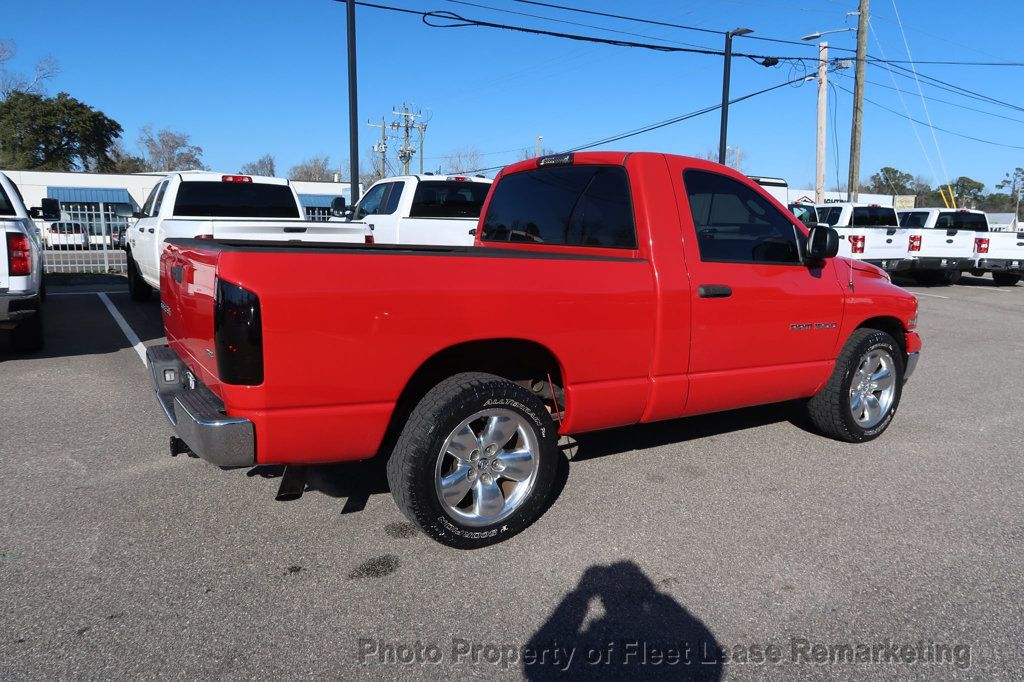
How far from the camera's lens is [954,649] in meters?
2.72

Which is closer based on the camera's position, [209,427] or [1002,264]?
[209,427]

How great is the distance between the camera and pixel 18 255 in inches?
257

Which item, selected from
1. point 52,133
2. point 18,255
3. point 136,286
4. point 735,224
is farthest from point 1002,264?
point 52,133

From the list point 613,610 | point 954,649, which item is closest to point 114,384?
point 613,610

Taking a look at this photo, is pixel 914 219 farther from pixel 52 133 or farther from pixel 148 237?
pixel 52 133

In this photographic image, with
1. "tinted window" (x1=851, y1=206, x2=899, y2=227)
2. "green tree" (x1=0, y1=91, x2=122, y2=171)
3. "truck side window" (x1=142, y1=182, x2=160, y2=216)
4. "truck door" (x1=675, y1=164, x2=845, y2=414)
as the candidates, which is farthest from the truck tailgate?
"green tree" (x1=0, y1=91, x2=122, y2=171)

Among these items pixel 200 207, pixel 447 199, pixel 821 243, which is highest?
pixel 447 199

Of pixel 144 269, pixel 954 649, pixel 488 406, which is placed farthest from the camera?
pixel 144 269

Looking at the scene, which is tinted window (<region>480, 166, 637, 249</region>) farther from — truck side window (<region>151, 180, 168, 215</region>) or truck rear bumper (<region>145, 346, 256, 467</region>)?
truck side window (<region>151, 180, 168, 215</region>)

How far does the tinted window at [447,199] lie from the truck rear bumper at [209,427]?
24.9ft

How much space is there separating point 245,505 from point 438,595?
1368mm

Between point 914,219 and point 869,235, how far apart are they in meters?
4.35

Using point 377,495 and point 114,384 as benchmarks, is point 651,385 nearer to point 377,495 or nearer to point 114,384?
point 377,495

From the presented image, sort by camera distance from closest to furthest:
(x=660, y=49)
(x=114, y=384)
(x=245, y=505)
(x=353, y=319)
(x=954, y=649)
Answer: (x=954, y=649), (x=353, y=319), (x=245, y=505), (x=114, y=384), (x=660, y=49)
